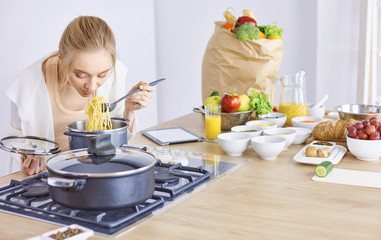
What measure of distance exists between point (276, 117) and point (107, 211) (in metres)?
1.09

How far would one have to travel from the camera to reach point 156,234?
909 millimetres

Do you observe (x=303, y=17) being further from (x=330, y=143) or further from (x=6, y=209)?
(x=6, y=209)

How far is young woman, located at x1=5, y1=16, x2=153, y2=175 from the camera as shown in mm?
1571

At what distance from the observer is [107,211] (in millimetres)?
1008

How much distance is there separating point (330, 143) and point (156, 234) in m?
0.86

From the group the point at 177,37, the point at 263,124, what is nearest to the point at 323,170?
the point at 263,124

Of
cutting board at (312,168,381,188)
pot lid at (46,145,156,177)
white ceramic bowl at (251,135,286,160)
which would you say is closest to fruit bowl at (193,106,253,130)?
white ceramic bowl at (251,135,286,160)

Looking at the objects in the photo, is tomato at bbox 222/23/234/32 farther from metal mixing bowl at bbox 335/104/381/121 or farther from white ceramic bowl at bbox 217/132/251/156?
white ceramic bowl at bbox 217/132/251/156

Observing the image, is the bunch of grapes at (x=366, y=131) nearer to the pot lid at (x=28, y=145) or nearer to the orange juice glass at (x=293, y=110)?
the orange juice glass at (x=293, y=110)

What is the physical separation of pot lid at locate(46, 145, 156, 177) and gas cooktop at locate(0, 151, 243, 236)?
10 centimetres

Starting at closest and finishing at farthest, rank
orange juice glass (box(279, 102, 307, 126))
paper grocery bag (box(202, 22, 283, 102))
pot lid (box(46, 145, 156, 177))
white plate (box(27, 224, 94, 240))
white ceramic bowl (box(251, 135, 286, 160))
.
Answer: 1. white plate (box(27, 224, 94, 240))
2. pot lid (box(46, 145, 156, 177))
3. white ceramic bowl (box(251, 135, 286, 160))
4. orange juice glass (box(279, 102, 307, 126))
5. paper grocery bag (box(202, 22, 283, 102))

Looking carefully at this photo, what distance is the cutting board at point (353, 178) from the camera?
1.21 meters

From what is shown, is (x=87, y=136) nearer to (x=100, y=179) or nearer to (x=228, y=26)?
(x=100, y=179)

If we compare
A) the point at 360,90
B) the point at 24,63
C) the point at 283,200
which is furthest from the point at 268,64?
the point at 24,63
